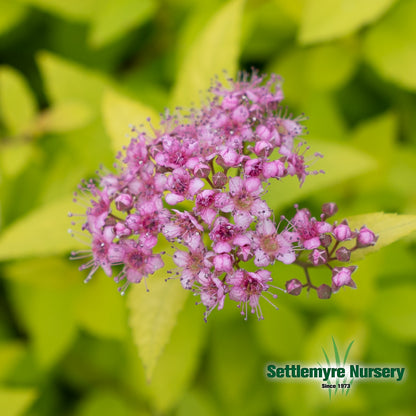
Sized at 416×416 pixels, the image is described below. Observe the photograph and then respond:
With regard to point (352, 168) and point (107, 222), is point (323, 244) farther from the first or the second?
point (107, 222)

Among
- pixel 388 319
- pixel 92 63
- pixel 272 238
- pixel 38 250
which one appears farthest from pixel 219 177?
pixel 92 63

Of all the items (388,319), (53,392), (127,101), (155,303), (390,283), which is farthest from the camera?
(53,392)

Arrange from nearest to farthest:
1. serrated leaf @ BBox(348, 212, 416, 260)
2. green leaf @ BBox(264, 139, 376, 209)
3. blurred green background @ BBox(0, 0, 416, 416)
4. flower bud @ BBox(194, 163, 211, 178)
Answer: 1. serrated leaf @ BBox(348, 212, 416, 260)
2. flower bud @ BBox(194, 163, 211, 178)
3. green leaf @ BBox(264, 139, 376, 209)
4. blurred green background @ BBox(0, 0, 416, 416)

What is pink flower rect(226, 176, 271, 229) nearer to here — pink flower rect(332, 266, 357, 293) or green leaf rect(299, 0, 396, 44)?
pink flower rect(332, 266, 357, 293)

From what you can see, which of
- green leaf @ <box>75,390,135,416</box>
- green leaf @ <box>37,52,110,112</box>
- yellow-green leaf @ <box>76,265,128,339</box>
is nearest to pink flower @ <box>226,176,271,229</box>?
yellow-green leaf @ <box>76,265,128,339</box>

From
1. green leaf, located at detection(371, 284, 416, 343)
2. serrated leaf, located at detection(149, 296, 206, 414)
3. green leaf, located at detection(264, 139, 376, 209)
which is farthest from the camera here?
serrated leaf, located at detection(149, 296, 206, 414)

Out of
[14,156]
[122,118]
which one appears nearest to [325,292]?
[122,118]
